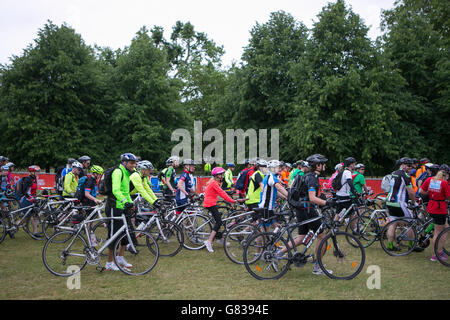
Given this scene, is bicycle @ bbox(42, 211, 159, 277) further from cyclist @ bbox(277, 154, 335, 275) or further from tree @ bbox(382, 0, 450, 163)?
tree @ bbox(382, 0, 450, 163)

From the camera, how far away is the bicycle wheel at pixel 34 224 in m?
9.44

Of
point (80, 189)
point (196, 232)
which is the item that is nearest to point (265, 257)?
point (196, 232)

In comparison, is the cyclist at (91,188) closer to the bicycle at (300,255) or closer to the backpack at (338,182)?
the bicycle at (300,255)

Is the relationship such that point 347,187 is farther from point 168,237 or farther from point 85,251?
point 85,251

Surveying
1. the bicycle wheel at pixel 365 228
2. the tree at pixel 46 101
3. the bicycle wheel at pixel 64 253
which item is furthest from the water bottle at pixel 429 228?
the tree at pixel 46 101

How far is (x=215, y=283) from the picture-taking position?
20.1 ft

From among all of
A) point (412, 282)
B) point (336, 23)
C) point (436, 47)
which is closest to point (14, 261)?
point (412, 282)

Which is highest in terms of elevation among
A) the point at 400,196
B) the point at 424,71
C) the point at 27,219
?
the point at 424,71

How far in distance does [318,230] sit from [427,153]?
24361 millimetres

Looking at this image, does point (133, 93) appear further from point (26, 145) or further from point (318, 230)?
point (318, 230)

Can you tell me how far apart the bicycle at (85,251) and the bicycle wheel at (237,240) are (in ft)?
4.84

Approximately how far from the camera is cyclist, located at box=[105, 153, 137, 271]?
21.2 ft

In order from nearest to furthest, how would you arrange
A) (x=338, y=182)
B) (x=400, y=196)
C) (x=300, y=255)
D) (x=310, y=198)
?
(x=310, y=198) < (x=300, y=255) < (x=400, y=196) < (x=338, y=182)

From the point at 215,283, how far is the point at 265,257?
930 mm
